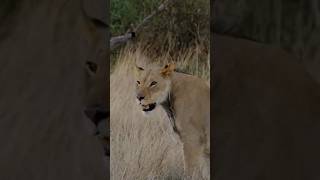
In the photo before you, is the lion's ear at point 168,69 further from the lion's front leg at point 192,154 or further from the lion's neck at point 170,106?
the lion's front leg at point 192,154

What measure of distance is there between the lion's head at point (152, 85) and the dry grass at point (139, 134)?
0.02 metres

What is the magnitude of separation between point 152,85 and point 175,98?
0.09 meters

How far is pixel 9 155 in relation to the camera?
1626 millimetres

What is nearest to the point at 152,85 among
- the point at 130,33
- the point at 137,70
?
the point at 137,70

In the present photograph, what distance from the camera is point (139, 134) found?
1.86 meters

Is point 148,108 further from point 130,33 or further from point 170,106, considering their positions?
point 130,33

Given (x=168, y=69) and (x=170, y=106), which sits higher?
(x=168, y=69)

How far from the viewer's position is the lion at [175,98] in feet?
6.03

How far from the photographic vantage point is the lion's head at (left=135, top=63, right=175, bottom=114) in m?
1.86
